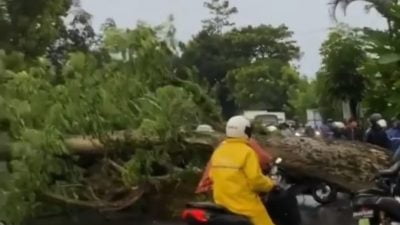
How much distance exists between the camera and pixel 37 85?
13.8 m

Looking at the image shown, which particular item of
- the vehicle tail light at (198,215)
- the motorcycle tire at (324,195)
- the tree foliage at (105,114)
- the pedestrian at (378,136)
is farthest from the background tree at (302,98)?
the vehicle tail light at (198,215)

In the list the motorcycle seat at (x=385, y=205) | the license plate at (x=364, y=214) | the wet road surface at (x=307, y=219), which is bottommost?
the wet road surface at (x=307, y=219)

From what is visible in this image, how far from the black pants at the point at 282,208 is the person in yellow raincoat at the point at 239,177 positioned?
77.6 inches

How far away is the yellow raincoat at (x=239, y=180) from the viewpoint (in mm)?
7734

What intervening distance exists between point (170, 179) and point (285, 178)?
5.35ft

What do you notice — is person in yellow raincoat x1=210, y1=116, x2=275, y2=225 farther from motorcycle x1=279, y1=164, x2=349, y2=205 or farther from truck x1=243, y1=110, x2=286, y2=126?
motorcycle x1=279, y1=164, x2=349, y2=205

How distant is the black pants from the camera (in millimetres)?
10031

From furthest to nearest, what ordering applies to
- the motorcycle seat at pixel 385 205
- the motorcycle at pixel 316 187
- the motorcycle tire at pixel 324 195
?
the motorcycle tire at pixel 324 195 < the motorcycle at pixel 316 187 < the motorcycle seat at pixel 385 205

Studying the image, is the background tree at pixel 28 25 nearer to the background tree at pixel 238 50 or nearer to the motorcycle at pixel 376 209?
the motorcycle at pixel 376 209

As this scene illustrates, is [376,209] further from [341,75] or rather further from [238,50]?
[238,50]

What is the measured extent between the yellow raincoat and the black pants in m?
1.97

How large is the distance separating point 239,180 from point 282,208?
93.0 inches

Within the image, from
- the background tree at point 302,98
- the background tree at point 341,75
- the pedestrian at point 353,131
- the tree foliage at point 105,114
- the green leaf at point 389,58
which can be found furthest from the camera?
the background tree at point 302,98

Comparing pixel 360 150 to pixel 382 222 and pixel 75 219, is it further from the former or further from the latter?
pixel 382 222
